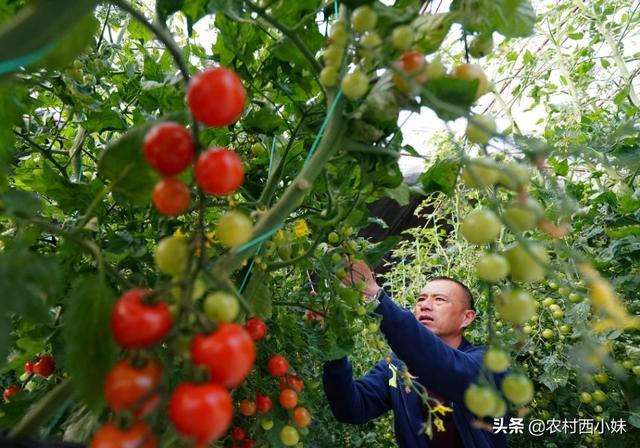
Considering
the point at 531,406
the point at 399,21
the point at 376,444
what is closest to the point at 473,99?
the point at 399,21

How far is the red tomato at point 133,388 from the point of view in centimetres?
24

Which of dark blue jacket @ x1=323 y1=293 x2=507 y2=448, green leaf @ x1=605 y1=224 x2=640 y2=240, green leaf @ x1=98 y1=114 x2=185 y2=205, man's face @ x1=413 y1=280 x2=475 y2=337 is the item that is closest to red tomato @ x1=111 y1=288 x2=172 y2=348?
green leaf @ x1=98 y1=114 x2=185 y2=205

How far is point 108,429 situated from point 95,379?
6 cm

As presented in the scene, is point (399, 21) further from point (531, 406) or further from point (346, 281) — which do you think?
point (531, 406)

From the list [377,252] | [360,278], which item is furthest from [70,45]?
[360,278]

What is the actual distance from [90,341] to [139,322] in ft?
0.25

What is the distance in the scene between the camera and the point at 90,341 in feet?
0.96

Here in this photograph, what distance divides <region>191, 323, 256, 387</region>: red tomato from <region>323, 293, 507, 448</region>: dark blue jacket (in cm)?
86

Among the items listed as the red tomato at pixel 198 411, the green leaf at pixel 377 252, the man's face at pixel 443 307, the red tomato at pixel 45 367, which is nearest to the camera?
the red tomato at pixel 198 411

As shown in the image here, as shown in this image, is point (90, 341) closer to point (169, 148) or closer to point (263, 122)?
point (169, 148)

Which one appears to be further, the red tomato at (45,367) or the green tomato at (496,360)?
the red tomato at (45,367)

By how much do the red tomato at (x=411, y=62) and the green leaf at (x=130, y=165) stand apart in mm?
152

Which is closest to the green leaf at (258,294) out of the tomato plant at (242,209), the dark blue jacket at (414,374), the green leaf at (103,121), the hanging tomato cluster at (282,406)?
the tomato plant at (242,209)

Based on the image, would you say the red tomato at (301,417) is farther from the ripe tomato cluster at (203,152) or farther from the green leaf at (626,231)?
the green leaf at (626,231)
